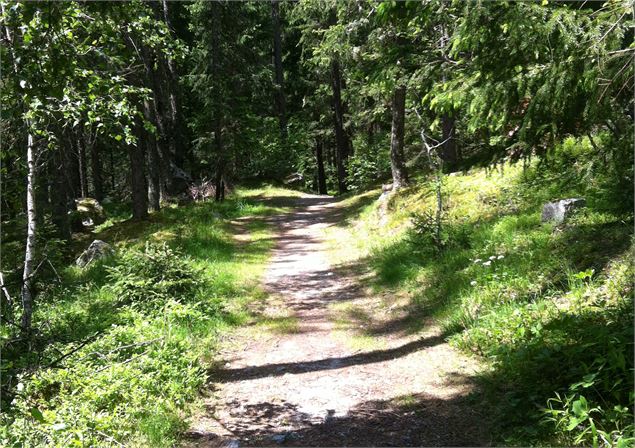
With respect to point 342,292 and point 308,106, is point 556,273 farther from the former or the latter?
point 308,106

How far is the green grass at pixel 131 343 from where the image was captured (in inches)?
177

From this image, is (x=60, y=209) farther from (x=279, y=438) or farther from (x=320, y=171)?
(x=320, y=171)

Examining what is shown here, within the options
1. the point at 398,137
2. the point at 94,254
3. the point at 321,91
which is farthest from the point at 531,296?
the point at 321,91

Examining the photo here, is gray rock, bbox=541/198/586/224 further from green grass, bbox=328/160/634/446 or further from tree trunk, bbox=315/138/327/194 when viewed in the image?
Answer: tree trunk, bbox=315/138/327/194

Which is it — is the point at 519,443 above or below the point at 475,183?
below

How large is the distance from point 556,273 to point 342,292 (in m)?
4.15

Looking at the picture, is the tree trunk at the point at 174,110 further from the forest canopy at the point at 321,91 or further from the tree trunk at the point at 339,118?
the tree trunk at the point at 339,118

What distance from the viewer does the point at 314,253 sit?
43.6ft

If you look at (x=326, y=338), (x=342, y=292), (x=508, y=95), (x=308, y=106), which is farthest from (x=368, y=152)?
(x=508, y=95)

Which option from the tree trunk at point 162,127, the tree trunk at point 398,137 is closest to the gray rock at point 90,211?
the tree trunk at point 162,127

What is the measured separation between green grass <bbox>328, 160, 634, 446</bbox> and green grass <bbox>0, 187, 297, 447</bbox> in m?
2.66

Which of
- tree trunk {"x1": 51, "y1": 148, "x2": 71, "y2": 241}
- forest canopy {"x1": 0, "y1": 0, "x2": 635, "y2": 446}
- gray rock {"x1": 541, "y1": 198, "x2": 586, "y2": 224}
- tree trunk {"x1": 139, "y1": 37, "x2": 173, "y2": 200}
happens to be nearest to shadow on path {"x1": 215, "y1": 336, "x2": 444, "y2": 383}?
forest canopy {"x1": 0, "y1": 0, "x2": 635, "y2": 446}

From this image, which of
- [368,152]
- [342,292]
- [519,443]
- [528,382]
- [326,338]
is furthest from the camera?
[368,152]

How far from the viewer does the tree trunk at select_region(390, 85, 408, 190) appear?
1428 centimetres
